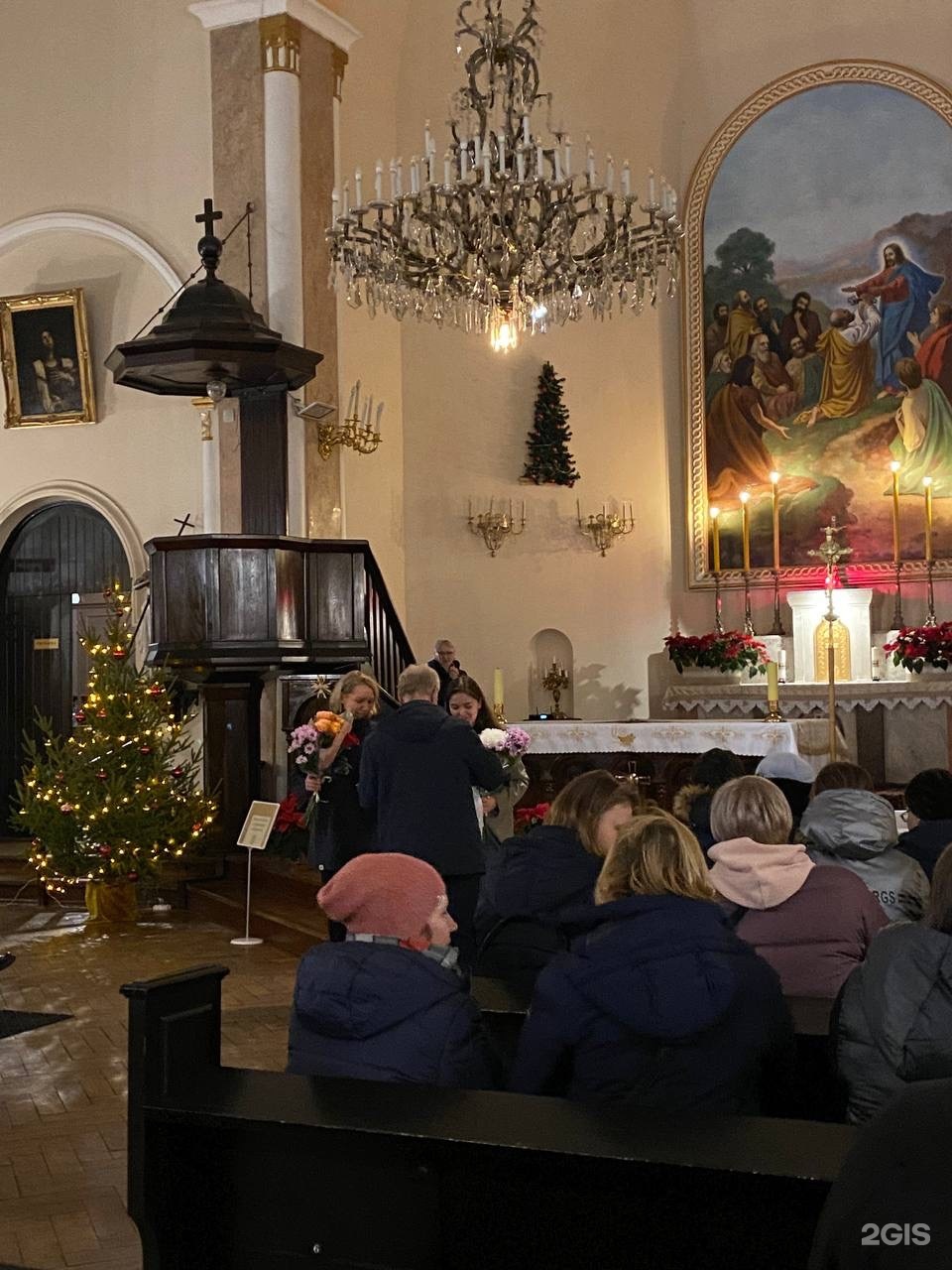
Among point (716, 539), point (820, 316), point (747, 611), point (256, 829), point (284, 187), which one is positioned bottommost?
point (256, 829)

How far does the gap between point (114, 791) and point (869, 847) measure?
21.3 ft

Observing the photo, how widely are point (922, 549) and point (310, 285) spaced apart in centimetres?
628

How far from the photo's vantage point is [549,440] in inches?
578

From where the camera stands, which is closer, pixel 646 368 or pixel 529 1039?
pixel 529 1039

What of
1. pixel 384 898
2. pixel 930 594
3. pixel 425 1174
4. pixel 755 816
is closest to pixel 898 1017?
pixel 425 1174

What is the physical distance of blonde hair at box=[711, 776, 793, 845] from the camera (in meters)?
4.20

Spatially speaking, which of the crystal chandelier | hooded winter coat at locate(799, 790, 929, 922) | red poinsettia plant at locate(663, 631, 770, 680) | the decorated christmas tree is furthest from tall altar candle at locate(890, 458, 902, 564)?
hooded winter coat at locate(799, 790, 929, 922)

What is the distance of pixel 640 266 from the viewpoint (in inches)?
383

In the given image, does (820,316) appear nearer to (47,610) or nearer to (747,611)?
(747,611)

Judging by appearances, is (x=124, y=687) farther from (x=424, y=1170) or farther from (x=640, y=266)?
(x=424, y=1170)

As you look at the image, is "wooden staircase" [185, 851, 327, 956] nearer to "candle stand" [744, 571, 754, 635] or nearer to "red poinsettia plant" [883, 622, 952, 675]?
"red poinsettia plant" [883, 622, 952, 675]

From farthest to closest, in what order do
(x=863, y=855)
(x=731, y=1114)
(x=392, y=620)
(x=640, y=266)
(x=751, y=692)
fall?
(x=751, y=692), (x=392, y=620), (x=640, y=266), (x=863, y=855), (x=731, y=1114)

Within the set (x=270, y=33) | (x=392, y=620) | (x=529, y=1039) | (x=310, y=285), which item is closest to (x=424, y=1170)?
(x=529, y=1039)

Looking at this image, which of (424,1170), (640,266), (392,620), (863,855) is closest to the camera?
(424,1170)
